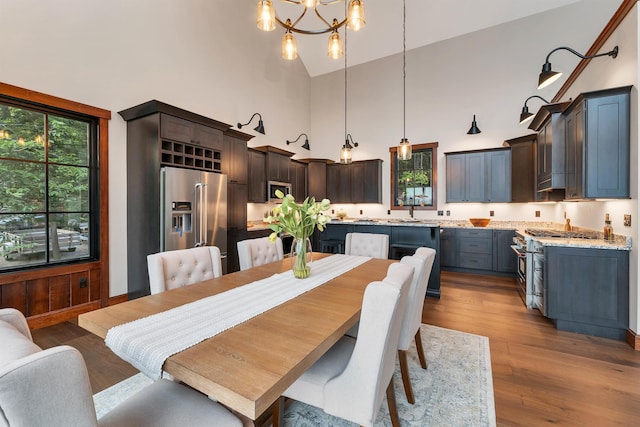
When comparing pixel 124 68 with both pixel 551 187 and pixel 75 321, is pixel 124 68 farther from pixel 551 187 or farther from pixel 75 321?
pixel 551 187

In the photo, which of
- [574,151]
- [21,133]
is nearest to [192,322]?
[21,133]

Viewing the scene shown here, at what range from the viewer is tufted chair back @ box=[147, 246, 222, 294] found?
184 centimetres

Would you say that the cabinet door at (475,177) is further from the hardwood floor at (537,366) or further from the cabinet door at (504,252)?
the hardwood floor at (537,366)

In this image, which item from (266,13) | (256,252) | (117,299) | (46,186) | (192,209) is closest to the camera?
(266,13)

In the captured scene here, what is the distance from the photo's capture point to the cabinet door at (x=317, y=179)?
6930mm

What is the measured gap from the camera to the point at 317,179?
23.1 feet

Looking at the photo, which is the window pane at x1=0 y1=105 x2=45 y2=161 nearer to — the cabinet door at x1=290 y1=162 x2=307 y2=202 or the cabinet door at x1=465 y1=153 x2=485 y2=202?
the cabinet door at x1=290 y1=162 x2=307 y2=202

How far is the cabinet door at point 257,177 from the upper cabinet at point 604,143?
456 cm

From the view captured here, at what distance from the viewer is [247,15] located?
547 centimetres

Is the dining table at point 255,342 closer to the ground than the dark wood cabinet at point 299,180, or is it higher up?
closer to the ground

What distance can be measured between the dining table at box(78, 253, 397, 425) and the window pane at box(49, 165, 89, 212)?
2508 millimetres

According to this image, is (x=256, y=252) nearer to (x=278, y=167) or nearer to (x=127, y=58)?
(x=127, y=58)

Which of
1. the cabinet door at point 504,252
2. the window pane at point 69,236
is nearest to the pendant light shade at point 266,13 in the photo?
the window pane at point 69,236

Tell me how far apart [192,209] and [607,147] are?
14.7 ft
